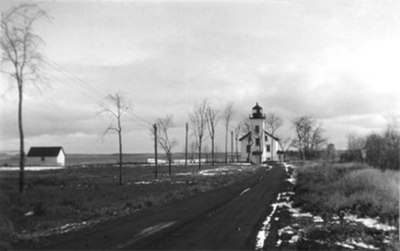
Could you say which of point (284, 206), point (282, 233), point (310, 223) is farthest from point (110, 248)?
point (284, 206)

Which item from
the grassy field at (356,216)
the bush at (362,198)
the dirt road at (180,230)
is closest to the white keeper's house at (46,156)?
the dirt road at (180,230)

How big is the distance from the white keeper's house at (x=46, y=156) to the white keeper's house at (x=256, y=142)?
170ft

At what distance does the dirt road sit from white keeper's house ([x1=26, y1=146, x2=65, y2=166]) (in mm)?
35321

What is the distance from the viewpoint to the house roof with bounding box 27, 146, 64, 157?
163ft

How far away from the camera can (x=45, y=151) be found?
53.3 meters

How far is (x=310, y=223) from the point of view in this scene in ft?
43.7

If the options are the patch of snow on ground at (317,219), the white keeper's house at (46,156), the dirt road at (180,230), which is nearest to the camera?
the dirt road at (180,230)

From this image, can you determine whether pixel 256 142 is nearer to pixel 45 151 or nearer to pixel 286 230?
pixel 45 151

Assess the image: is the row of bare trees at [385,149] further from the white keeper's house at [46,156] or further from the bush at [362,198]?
the white keeper's house at [46,156]

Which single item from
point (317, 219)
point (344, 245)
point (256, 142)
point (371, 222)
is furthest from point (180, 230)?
point (256, 142)

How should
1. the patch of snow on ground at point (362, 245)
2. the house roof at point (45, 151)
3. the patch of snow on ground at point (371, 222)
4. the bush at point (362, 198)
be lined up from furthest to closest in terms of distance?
1. the house roof at point (45, 151)
2. the bush at point (362, 198)
3. the patch of snow on ground at point (371, 222)
4. the patch of snow on ground at point (362, 245)

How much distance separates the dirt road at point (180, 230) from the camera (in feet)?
33.2

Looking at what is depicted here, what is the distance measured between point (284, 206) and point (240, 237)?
8.17 m

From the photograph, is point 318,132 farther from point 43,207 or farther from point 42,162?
point 43,207
